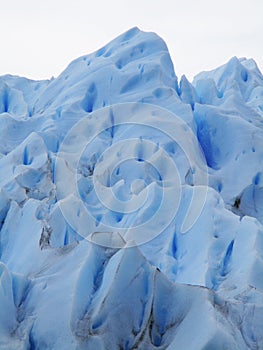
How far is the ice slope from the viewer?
177 inches

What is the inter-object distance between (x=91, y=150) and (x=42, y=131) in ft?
3.31

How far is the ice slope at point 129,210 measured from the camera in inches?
177

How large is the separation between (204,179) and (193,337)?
421cm

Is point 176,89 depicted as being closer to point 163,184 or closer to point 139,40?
point 139,40

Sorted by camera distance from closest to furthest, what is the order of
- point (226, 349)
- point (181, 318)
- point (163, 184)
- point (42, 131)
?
point (226, 349) → point (181, 318) → point (163, 184) → point (42, 131)

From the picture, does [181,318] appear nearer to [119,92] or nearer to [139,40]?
[119,92]

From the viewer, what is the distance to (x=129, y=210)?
6.83 meters

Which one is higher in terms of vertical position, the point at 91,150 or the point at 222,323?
the point at 222,323

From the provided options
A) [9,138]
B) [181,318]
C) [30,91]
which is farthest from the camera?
[30,91]

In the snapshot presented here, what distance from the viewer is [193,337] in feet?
14.0

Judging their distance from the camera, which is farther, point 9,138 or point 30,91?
point 30,91

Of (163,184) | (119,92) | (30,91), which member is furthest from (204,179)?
(30,91)

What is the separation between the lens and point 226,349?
416 centimetres

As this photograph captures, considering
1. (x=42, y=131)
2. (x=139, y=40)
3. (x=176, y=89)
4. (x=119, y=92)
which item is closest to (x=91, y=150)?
(x=42, y=131)
